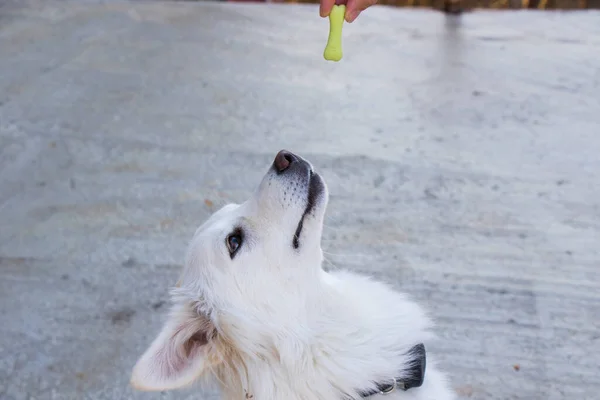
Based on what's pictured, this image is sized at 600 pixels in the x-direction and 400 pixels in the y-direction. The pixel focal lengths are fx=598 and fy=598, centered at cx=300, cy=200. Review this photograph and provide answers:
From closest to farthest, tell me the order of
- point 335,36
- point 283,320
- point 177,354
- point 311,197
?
point 177,354
point 283,320
point 311,197
point 335,36

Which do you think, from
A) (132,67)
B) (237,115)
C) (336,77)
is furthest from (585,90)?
(132,67)

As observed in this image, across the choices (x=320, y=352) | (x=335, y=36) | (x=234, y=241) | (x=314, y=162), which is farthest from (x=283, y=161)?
(x=314, y=162)

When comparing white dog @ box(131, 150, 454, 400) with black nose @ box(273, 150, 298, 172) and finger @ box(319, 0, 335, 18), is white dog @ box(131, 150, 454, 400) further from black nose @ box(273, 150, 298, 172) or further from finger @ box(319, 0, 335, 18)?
finger @ box(319, 0, 335, 18)

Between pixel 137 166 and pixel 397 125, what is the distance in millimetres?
1682

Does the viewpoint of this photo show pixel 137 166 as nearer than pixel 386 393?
No

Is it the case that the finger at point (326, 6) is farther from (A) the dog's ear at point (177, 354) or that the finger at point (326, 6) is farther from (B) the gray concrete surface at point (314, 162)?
(B) the gray concrete surface at point (314, 162)

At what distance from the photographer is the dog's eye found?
1898 millimetres

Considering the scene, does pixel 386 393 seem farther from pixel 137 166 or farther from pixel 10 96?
pixel 10 96

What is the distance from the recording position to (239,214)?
6.64ft

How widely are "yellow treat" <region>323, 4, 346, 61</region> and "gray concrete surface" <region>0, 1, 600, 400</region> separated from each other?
1203mm

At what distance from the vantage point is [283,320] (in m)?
1.84

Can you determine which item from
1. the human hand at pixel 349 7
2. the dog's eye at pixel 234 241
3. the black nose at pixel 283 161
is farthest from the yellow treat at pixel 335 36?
the dog's eye at pixel 234 241

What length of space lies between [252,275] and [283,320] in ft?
0.55

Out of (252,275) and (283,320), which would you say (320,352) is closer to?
(283,320)
